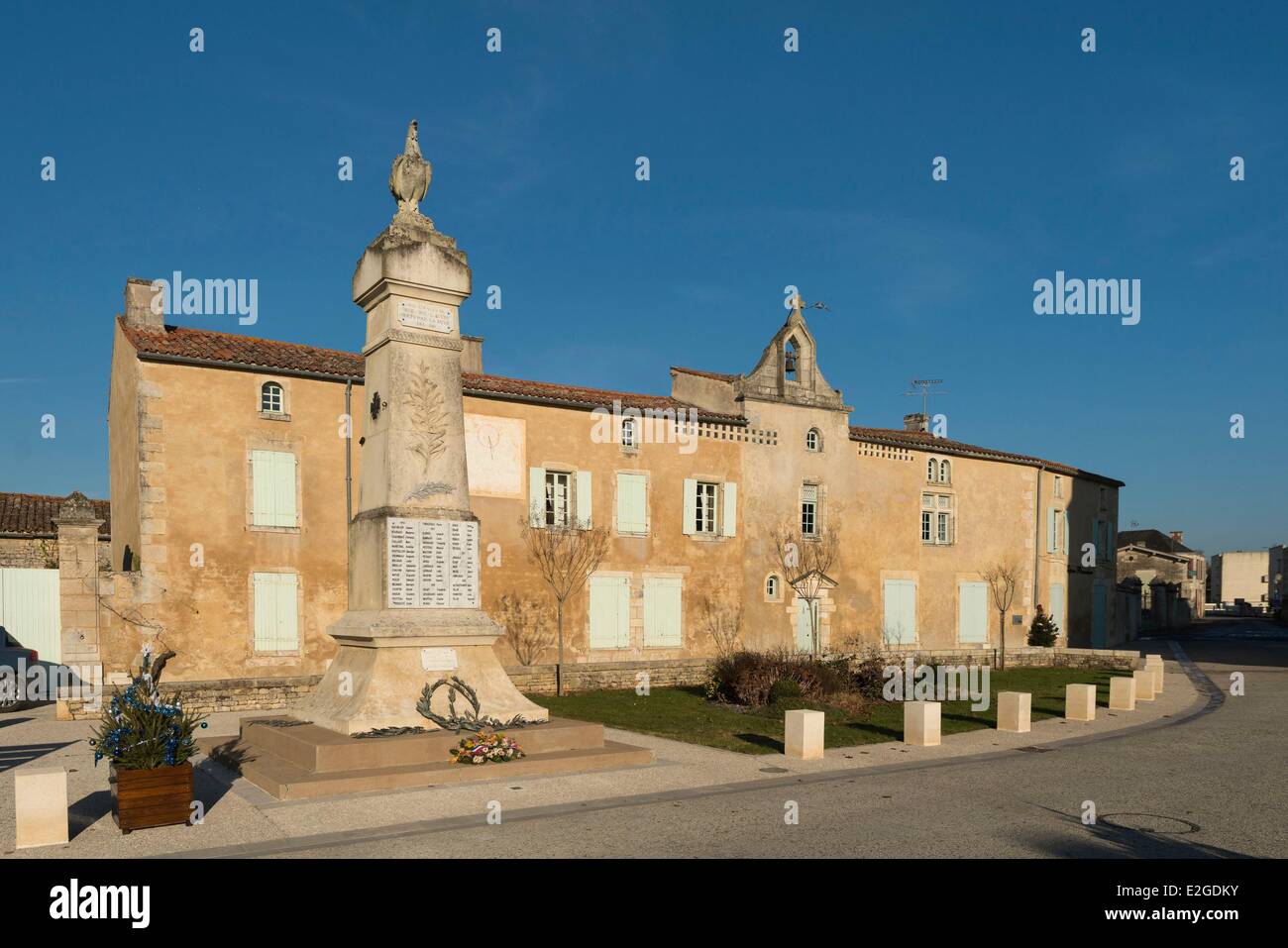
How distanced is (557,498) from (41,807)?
16.1m

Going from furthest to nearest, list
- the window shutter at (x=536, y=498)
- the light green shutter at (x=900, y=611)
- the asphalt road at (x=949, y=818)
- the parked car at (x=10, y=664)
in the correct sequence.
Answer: the light green shutter at (x=900, y=611) < the window shutter at (x=536, y=498) < the parked car at (x=10, y=664) < the asphalt road at (x=949, y=818)

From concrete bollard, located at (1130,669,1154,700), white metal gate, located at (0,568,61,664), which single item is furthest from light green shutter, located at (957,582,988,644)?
white metal gate, located at (0,568,61,664)

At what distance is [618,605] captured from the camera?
24.6 metres

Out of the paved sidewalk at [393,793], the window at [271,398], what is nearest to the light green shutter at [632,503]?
the window at [271,398]

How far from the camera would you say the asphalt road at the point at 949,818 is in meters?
8.06

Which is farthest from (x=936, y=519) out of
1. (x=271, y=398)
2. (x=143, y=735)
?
(x=143, y=735)

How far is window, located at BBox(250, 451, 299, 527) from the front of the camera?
2042cm

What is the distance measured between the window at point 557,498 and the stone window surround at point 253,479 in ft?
19.2

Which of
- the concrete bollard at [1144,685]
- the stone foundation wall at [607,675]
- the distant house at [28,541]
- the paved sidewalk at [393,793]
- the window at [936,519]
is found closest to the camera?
the paved sidewalk at [393,793]

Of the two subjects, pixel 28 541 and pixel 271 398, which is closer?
pixel 271 398

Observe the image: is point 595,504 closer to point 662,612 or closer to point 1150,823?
point 662,612

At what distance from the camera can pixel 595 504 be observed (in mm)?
24547

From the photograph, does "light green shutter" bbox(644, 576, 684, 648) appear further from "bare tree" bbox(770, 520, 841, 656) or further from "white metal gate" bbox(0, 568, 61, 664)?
"white metal gate" bbox(0, 568, 61, 664)

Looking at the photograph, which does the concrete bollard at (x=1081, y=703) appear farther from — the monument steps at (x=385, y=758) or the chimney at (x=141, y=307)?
the chimney at (x=141, y=307)
